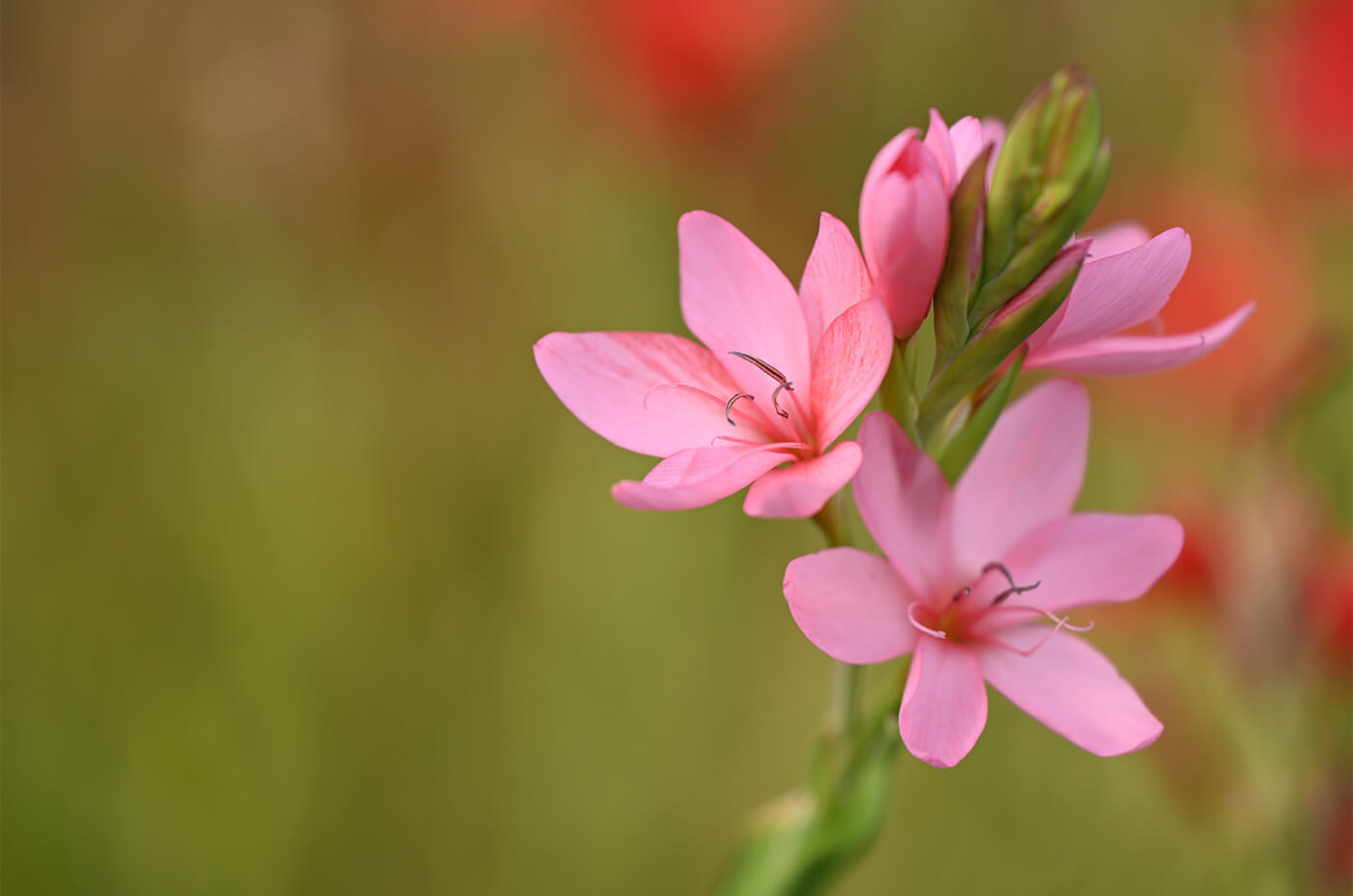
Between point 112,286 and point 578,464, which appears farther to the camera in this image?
point 112,286

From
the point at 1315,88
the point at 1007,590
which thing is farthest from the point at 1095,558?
the point at 1315,88

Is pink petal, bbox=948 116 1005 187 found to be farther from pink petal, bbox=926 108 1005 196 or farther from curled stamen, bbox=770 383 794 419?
curled stamen, bbox=770 383 794 419

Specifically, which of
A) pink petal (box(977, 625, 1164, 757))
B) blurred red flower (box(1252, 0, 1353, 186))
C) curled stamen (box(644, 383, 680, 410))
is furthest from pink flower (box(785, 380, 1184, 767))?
blurred red flower (box(1252, 0, 1353, 186))

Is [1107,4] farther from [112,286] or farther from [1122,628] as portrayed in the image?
[112,286]

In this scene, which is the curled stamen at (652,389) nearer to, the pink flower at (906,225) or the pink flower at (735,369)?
the pink flower at (735,369)

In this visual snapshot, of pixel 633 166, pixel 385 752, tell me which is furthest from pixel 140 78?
pixel 385 752

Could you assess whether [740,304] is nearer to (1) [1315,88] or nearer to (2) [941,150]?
(2) [941,150]
